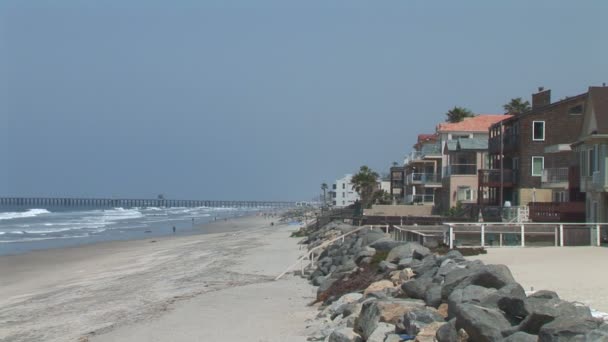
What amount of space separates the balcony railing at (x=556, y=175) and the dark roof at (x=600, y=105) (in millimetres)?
7091

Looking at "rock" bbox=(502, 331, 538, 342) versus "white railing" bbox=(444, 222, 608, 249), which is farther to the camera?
"white railing" bbox=(444, 222, 608, 249)

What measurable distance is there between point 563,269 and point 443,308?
6306 millimetres

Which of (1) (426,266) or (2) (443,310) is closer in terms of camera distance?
(2) (443,310)

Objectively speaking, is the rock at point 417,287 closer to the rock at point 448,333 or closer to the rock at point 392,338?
the rock at point 392,338

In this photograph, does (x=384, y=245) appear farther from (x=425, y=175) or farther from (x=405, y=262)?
(x=425, y=175)

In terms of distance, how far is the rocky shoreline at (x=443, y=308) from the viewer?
8594 millimetres

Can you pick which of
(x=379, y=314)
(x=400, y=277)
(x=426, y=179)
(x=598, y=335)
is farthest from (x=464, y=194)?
(x=598, y=335)

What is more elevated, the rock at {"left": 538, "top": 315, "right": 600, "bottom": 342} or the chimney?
the chimney

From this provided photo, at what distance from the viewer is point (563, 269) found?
16.6 meters

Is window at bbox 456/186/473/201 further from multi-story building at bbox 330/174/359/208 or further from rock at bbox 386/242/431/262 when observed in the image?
multi-story building at bbox 330/174/359/208

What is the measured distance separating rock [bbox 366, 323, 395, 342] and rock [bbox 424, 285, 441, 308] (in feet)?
3.81

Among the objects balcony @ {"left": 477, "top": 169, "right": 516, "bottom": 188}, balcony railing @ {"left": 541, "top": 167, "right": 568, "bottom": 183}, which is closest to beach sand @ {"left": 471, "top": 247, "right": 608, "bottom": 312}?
balcony railing @ {"left": 541, "top": 167, "right": 568, "bottom": 183}

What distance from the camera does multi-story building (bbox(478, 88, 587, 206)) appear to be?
39312 millimetres

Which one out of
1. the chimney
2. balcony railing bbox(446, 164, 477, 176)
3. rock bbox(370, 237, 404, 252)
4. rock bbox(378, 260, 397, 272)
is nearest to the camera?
rock bbox(378, 260, 397, 272)
